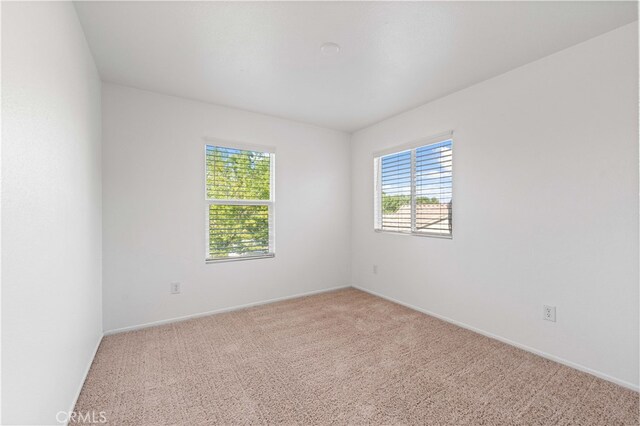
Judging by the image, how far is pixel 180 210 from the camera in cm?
311

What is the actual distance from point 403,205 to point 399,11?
226 cm

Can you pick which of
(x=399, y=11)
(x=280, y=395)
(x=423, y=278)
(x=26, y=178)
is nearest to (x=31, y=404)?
(x=26, y=178)

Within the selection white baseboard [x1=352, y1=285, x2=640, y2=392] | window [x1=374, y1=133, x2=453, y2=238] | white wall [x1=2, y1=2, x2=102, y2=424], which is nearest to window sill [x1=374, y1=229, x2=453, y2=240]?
window [x1=374, y1=133, x2=453, y2=238]

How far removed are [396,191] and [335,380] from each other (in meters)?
2.45

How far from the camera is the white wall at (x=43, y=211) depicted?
1021mm

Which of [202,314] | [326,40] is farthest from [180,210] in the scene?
[326,40]

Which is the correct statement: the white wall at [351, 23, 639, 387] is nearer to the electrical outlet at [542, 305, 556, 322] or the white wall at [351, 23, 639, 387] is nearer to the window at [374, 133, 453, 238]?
the electrical outlet at [542, 305, 556, 322]

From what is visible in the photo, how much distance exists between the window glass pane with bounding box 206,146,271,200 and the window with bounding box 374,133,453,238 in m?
1.55

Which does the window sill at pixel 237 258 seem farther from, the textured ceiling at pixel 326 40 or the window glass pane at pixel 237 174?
the textured ceiling at pixel 326 40

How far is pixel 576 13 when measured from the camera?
1821 mm

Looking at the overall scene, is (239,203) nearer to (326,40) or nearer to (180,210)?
(180,210)

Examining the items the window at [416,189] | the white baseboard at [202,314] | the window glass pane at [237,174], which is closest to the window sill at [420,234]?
the window at [416,189]

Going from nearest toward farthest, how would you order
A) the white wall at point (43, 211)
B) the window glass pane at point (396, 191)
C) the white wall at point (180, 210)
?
the white wall at point (43, 211), the white wall at point (180, 210), the window glass pane at point (396, 191)

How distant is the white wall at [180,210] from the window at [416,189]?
922mm
